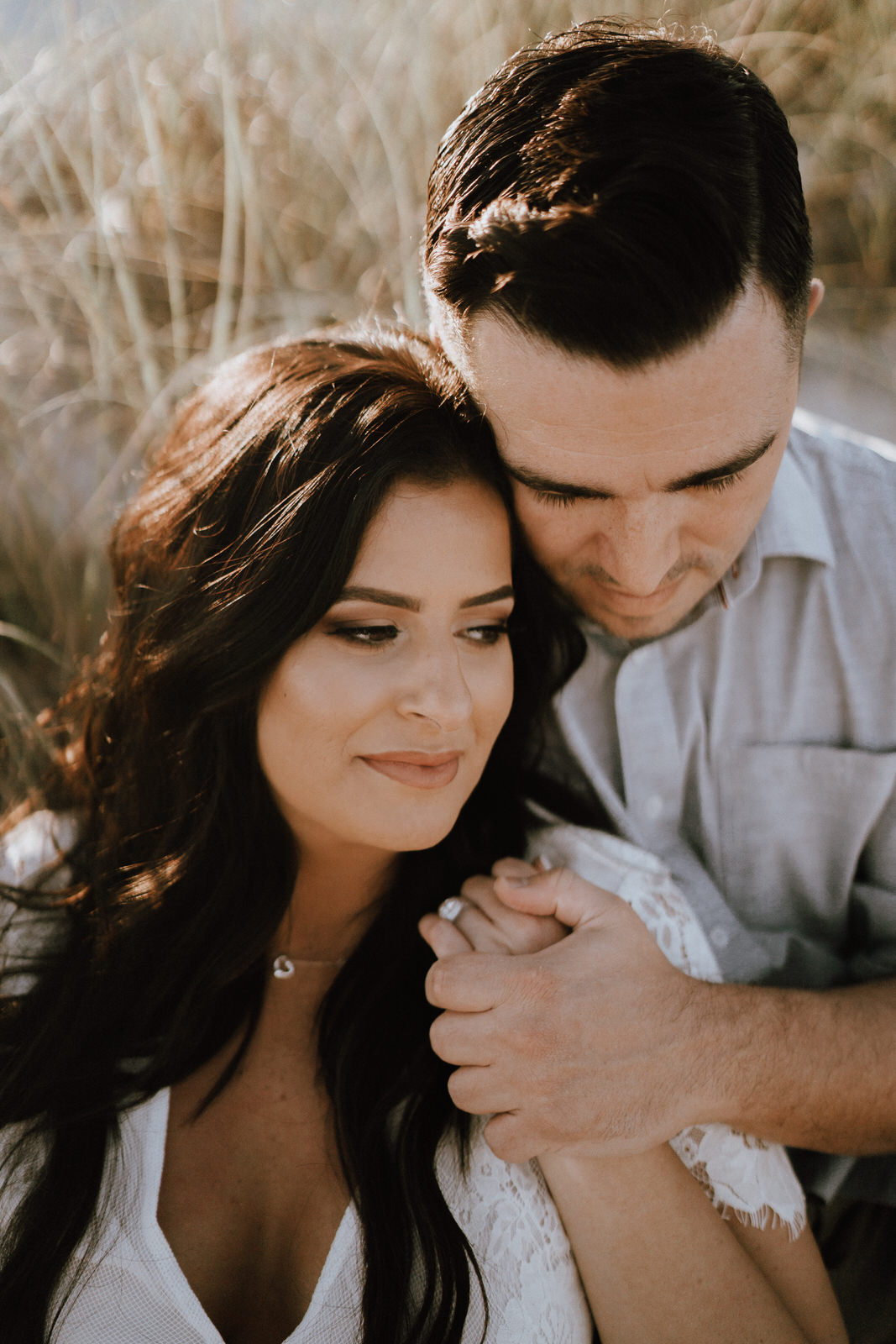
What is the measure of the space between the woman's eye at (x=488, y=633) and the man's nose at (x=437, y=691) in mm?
143

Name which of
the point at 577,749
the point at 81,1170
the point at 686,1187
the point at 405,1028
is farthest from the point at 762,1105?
the point at 81,1170

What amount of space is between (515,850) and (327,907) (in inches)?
17.5

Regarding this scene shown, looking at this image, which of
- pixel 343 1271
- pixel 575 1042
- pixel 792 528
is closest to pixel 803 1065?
pixel 575 1042

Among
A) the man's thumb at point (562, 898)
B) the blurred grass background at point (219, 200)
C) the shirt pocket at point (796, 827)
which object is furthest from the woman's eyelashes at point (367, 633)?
the blurred grass background at point (219, 200)

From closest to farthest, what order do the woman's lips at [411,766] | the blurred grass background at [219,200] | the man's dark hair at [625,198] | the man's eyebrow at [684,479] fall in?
1. the man's dark hair at [625,198]
2. the man's eyebrow at [684,479]
3. the woman's lips at [411,766]
4. the blurred grass background at [219,200]

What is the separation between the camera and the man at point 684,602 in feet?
5.06

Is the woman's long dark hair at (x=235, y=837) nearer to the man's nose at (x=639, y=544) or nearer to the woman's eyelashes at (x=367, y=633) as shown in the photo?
the woman's eyelashes at (x=367, y=633)

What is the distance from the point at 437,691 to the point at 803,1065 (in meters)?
1.00

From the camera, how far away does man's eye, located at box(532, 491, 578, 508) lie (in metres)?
1.79

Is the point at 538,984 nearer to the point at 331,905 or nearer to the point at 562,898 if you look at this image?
the point at 562,898

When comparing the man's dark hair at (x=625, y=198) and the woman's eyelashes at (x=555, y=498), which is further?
the woman's eyelashes at (x=555, y=498)

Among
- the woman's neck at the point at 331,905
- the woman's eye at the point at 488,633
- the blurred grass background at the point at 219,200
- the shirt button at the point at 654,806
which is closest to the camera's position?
the woman's eye at the point at 488,633

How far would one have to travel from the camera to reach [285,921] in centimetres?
220

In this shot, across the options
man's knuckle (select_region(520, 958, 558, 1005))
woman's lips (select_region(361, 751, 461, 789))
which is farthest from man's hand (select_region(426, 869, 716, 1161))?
woman's lips (select_region(361, 751, 461, 789))
